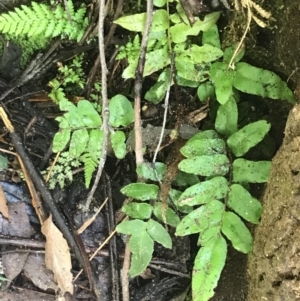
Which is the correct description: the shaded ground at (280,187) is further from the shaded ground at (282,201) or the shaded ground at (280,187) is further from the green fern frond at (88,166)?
the green fern frond at (88,166)

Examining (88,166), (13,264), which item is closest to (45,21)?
(88,166)

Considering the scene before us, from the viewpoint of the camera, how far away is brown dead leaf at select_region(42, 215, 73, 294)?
2.76 m

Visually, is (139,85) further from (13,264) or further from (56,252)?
(13,264)

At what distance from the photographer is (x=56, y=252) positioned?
277 centimetres

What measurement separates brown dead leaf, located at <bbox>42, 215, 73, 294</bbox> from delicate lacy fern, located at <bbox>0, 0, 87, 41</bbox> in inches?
40.1

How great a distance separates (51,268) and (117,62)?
1219 millimetres

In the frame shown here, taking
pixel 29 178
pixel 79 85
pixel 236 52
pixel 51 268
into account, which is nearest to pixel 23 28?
pixel 79 85

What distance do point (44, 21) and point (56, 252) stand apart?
1256 millimetres

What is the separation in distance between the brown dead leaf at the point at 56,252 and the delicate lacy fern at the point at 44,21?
40.1 inches

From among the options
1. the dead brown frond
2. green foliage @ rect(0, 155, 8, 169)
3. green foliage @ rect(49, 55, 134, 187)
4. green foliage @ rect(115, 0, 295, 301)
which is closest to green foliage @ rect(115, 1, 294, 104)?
green foliage @ rect(115, 0, 295, 301)

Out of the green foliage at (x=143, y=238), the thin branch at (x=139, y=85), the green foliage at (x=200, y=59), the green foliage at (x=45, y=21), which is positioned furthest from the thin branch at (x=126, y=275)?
the green foliage at (x=45, y=21)

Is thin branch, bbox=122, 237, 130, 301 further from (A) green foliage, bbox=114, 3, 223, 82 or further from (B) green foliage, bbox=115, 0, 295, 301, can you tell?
(A) green foliage, bbox=114, 3, 223, 82

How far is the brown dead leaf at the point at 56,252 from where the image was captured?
9.07 feet

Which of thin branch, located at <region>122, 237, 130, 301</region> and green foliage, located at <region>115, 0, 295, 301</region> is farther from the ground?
green foliage, located at <region>115, 0, 295, 301</region>
